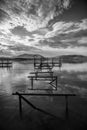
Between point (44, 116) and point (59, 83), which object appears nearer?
point (44, 116)

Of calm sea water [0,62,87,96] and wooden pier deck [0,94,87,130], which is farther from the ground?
calm sea water [0,62,87,96]

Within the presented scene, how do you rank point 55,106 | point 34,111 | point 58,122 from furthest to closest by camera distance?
1. point 55,106
2. point 34,111
3. point 58,122

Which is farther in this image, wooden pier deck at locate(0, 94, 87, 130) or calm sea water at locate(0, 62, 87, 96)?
calm sea water at locate(0, 62, 87, 96)

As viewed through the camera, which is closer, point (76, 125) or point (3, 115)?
point (76, 125)

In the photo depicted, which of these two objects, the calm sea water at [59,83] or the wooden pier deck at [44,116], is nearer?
the wooden pier deck at [44,116]

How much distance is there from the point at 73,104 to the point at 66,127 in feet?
7.76

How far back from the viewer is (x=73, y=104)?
6.68 metres

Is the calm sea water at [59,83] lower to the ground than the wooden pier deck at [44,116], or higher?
higher

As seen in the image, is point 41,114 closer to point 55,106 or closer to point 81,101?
point 55,106

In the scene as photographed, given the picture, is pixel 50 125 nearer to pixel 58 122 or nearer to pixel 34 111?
pixel 58 122

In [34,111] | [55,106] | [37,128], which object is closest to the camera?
[37,128]

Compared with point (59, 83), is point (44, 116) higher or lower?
lower

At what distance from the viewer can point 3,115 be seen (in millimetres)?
5559

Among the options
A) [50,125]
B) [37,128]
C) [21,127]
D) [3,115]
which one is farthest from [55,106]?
[3,115]
